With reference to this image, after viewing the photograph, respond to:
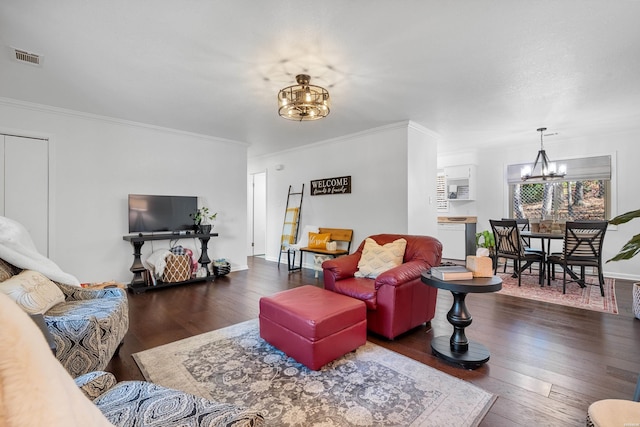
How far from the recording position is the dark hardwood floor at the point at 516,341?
1898mm

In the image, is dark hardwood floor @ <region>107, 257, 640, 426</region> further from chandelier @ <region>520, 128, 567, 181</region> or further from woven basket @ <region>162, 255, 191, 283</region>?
chandelier @ <region>520, 128, 567, 181</region>

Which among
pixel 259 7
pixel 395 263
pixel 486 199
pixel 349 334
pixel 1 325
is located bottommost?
pixel 349 334

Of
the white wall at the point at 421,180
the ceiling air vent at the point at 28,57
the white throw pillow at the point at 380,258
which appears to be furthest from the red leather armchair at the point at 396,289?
the ceiling air vent at the point at 28,57

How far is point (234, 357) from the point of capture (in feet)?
7.91

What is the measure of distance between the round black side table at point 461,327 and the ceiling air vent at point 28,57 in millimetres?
4010

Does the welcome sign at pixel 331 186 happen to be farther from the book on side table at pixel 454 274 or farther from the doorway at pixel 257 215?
the book on side table at pixel 454 274

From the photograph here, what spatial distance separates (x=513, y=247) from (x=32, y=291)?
583 cm

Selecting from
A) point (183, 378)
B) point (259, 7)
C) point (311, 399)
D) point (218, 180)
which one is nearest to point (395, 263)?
point (311, 399)

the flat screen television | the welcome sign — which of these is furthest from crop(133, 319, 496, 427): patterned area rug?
the welcome sign

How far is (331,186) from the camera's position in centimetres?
572

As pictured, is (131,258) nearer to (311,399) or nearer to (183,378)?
(183,378)

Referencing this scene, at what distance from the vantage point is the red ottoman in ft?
7.09

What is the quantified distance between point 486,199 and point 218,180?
5.94 metres

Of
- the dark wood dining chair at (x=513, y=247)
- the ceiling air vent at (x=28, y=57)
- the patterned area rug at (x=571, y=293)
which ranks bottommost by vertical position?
the patterned area rug at (x=571, y=293)
